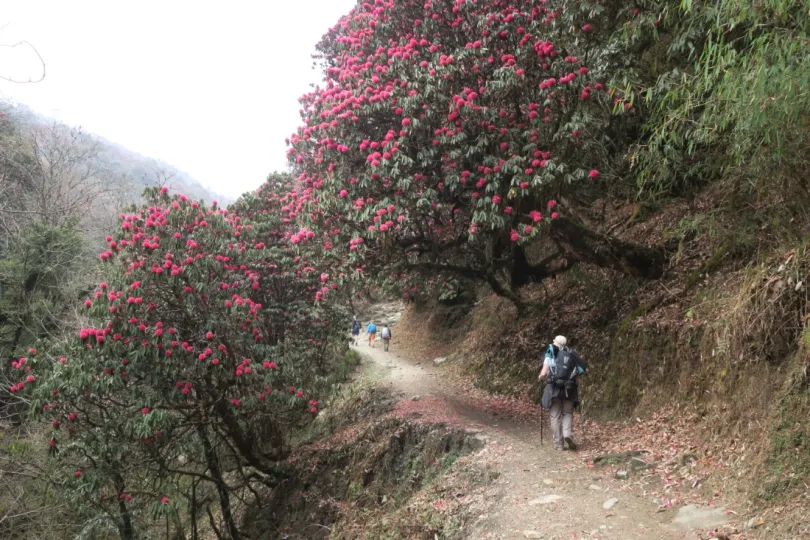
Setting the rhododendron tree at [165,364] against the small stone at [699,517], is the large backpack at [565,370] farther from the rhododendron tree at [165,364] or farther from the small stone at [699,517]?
the rhododendron tree at [165,364]

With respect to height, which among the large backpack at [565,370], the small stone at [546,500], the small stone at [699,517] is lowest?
the small stone at [546,500]

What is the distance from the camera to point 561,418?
661 centimetres

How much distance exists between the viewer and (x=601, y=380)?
8.09 meters

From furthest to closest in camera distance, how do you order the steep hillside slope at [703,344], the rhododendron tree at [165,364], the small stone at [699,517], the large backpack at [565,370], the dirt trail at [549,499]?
the rhododendron tree at [165,364]
the large backpack at [565,370]
the dirt trail at [549,499]
the steep hillside slope at [703,344]
the small stone at [699,517]

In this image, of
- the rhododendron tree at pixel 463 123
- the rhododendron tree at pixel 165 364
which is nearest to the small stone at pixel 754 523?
the rhododendron tree at pixel 463 123

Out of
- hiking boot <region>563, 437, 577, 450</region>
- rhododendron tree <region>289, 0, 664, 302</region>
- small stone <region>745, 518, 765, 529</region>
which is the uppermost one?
rhododendron tree <region>289, 0, 664, 302</region>

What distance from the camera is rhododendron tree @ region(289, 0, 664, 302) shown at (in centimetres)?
721

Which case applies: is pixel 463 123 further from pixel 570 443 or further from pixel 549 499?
pixel 549 499

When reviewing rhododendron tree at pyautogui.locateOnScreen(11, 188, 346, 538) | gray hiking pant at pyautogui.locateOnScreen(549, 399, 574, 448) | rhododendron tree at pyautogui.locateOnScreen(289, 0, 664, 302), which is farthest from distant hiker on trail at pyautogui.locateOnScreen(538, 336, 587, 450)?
rhododendron tree at pyautogui.locateOnScreen(11, 188, 346, 538)

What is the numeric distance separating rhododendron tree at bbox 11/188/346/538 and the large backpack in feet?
14.7

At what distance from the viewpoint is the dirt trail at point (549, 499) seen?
4450mm

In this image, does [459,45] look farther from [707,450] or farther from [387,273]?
[707,450]

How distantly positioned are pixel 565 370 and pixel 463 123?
4.02 meters

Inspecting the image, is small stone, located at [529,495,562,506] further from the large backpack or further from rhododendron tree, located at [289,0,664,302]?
rhododendron tree, located at [289,0,664,302]
